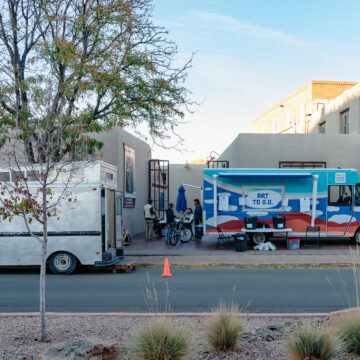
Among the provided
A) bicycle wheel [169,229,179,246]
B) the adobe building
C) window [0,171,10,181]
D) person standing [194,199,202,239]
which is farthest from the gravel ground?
the adobe building

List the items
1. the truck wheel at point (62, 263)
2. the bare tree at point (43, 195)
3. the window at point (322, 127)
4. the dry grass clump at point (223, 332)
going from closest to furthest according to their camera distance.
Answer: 1. the dry grass clump at point (223, 332)
2. the bare tree at point (43, 195)
3. the truck wheel at point (62, 263)
4. the window at point (322, 127)

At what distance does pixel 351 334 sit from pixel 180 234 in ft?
47.7

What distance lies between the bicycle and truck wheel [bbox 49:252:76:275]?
6.52 metres

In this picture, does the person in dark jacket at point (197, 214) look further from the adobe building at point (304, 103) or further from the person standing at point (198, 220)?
the adobe building at point (304, 103)

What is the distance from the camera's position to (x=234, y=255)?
16047 mm

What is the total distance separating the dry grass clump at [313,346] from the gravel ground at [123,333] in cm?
24

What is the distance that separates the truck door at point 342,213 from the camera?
1797 cm

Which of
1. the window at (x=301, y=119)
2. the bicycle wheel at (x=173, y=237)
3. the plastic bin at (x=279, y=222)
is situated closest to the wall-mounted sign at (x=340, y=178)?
the plastic bin at (x=279, y=222)

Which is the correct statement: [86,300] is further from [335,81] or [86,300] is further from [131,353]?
[335,81]

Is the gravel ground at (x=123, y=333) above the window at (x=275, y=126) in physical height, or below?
below

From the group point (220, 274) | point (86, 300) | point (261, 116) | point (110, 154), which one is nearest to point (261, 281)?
point (220, 274)

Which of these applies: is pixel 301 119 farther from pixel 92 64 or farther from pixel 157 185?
pixel 92 64

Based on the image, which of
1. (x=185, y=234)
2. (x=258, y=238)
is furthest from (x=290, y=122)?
(x=258, y=238)

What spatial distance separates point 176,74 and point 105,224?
5.79 metres
